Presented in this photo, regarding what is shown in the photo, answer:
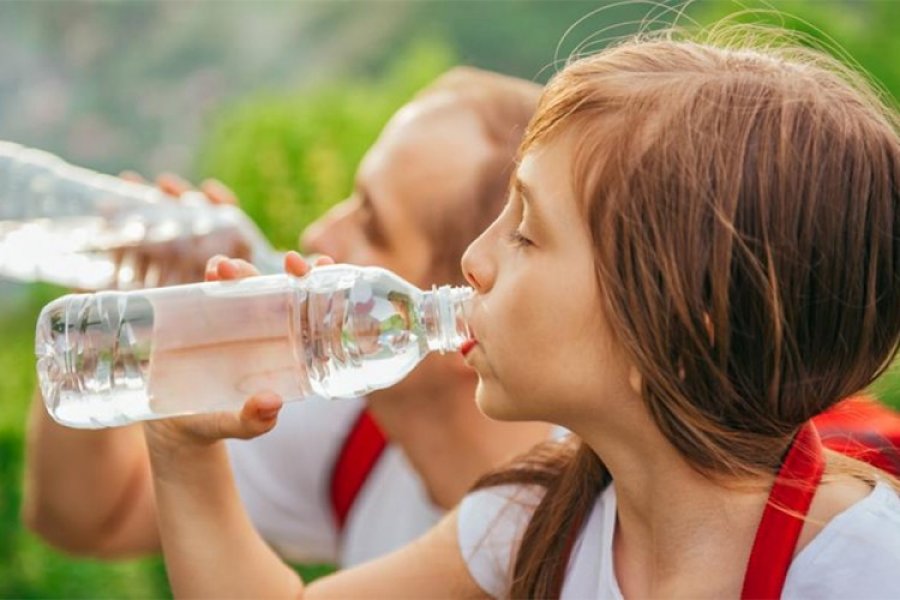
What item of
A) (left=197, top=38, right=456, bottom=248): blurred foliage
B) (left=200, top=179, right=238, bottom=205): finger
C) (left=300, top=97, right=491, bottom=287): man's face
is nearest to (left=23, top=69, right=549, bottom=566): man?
(left=300, top=97, right=491, bottom=287): man's face

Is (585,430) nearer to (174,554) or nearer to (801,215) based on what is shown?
(801,215)

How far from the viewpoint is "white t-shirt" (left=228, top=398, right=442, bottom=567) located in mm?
2998

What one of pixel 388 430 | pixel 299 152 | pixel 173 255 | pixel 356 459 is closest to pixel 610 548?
pixel 388 430

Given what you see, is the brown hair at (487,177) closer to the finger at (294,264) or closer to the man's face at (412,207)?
the man's face at (412,207)

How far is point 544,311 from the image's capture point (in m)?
1.85

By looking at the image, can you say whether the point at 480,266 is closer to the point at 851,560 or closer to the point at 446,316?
the point at 446,316

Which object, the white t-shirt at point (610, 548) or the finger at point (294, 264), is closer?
the white t-shirt at point (610, 548)

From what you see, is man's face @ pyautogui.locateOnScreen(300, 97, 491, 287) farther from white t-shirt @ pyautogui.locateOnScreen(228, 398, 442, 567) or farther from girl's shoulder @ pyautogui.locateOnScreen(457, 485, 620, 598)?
girl's shoulder @ pyautogui.locateOnScreen(457, 485, 620, 598)

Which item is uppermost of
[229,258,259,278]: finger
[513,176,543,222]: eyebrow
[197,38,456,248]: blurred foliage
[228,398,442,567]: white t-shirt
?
[513,176,543,222]: eyebrow

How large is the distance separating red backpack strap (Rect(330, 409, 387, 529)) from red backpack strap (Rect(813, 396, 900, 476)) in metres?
0.97

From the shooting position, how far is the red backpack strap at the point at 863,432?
2088 millimetres

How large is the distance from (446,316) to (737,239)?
1.29ft

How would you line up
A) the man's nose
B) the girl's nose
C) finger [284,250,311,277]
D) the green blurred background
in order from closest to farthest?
the girl's nose < finger [284,250,311,277] < the man's nose < the green blurred background

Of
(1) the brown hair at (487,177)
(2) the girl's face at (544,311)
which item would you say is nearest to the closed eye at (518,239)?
(2) the girl's face at (544,311)
